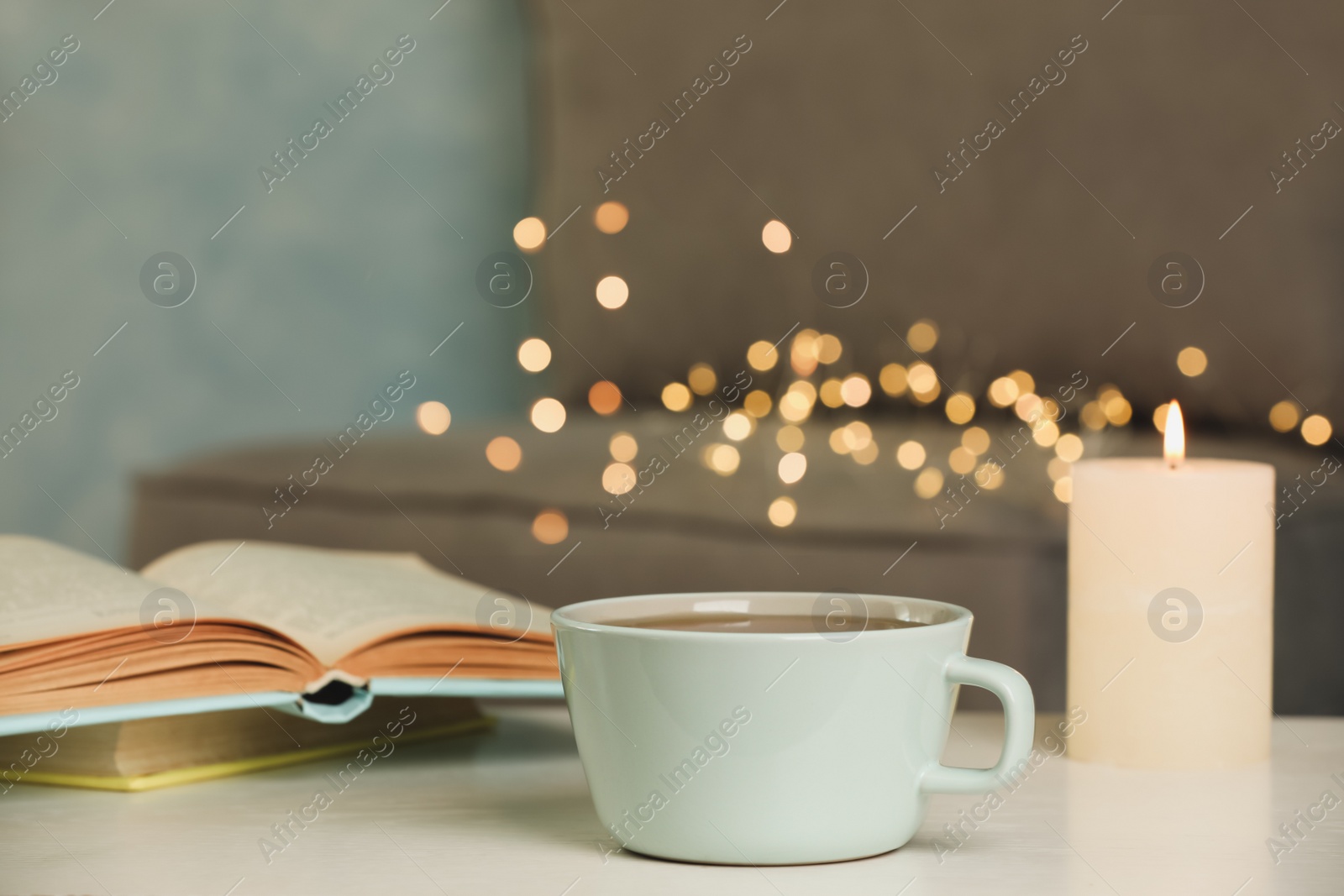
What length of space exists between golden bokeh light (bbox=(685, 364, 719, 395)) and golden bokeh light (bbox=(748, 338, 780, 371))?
0.05m

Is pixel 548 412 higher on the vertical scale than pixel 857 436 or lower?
higher

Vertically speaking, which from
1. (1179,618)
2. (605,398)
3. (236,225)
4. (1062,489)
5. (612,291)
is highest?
(236,225)

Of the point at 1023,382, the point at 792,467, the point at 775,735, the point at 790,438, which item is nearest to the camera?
the point at 775,735

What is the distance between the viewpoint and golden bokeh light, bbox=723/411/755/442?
120 cm

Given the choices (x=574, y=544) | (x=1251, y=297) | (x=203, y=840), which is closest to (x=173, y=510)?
(x=574, y=544)

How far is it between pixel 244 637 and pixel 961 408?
0.94 metres

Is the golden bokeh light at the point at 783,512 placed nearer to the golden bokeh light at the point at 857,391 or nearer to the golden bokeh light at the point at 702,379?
the golden bokeh light at the point at 857,391

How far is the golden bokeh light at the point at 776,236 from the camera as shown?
148 centimetres

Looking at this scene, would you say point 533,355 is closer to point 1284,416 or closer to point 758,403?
point 758,403

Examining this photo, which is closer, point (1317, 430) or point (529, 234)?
point (1317, 430)

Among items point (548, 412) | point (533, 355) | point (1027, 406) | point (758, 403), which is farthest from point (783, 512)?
point (533, 355)

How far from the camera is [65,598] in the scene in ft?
1.67

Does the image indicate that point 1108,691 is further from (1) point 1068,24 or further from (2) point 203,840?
(1) point 1068,24

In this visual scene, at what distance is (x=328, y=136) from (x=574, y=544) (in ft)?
4.20
